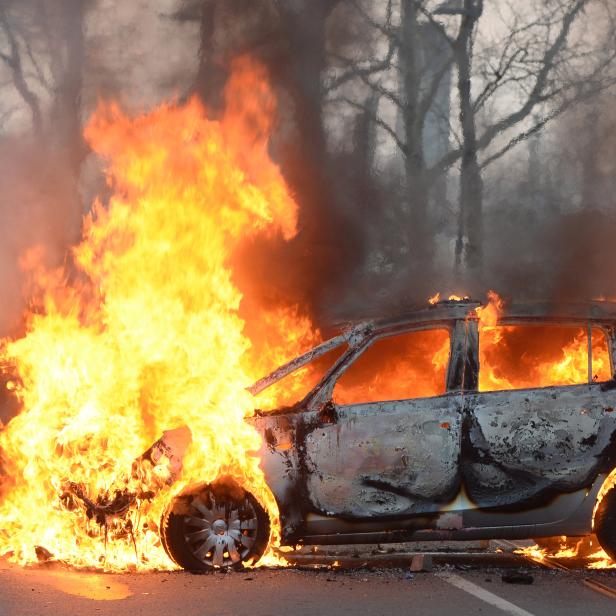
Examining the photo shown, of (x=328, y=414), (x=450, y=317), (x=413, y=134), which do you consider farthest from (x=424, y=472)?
(x=413, y=134)

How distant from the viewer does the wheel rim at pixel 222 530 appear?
658 cm

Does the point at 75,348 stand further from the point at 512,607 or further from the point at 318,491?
the point at 512,607

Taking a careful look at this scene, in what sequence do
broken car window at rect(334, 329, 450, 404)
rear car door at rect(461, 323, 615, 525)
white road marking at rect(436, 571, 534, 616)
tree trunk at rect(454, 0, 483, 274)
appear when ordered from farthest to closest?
tree trunk at rect(454, 0, 483, 274) → broken car window at rect(334, 329, 450, 404) → rear car door at rect(461, 323, 615, 525) → white road marking at rect(436, 571, 534, 616)

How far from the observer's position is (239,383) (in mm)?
7160

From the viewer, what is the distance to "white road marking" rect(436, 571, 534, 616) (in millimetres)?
5602

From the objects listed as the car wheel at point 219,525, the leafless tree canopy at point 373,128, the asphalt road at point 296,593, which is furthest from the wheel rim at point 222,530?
the leafless tree canopy at point 373,128

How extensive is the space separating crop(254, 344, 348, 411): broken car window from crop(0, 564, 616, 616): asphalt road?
1176 mm

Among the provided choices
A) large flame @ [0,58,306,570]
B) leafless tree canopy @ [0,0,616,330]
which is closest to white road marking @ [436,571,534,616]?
large flame @ [0,58,306,570]

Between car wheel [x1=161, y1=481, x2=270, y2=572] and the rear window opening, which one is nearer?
car wheel [x1=161, y1=481, x2=270, y2=572]

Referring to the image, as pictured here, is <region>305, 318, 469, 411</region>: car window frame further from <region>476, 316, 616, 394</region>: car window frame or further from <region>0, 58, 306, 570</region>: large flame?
<region>0, 58, 306, 570</region>: large flame

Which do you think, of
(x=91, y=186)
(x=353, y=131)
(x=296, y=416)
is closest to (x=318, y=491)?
(x=296, y=416)

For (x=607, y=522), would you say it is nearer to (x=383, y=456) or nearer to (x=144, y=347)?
(x=383, y=456)

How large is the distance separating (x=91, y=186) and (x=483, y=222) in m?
7.61

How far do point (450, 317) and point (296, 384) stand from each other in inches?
49.6
